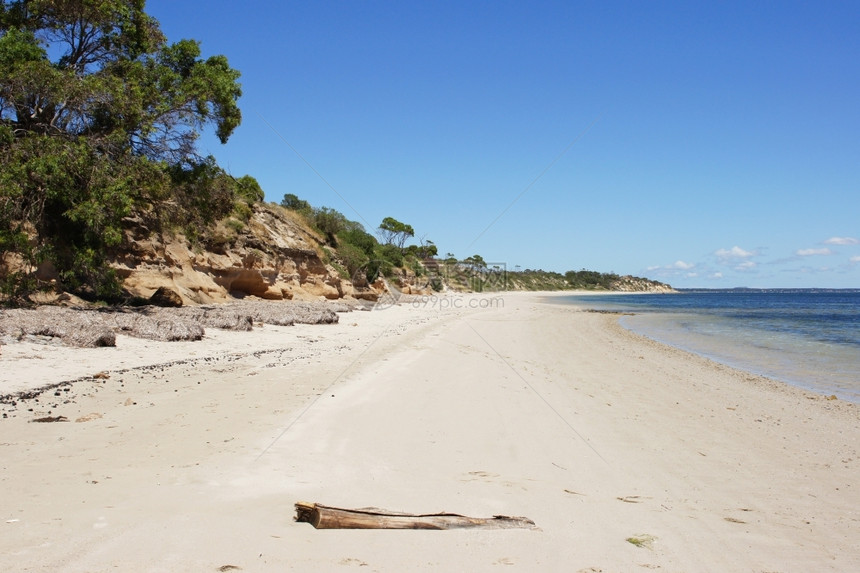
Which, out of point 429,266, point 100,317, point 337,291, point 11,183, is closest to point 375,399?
point 100,317

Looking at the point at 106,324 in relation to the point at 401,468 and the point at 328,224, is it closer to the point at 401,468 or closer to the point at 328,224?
the point at 401,468

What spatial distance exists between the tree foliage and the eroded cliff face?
1172 mm

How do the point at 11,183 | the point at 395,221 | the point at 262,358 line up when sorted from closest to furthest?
the point at 262,358 → the point at 11,183 → the point at 395,221

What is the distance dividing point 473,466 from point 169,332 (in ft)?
26.5

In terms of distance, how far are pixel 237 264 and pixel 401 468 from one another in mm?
19213

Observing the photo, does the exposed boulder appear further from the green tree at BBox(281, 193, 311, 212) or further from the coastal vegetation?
the green tree at BBox(281, 193, 311, 212)

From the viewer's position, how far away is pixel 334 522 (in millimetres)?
3205

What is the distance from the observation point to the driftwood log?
3.21 m

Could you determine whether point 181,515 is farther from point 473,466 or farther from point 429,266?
point 429,266

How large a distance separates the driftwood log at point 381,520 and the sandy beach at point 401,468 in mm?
59

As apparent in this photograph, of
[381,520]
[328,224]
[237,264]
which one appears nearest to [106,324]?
[381,520]

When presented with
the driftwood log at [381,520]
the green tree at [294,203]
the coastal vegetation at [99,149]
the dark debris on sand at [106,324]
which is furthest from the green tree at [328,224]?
the driftwood log at [381,520]

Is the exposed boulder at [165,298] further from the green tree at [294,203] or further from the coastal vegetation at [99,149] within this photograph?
the green tree at [294,203]

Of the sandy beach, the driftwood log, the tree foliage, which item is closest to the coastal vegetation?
the tree foliage
